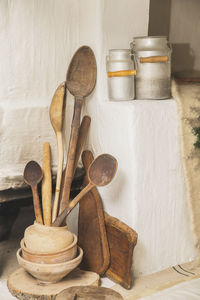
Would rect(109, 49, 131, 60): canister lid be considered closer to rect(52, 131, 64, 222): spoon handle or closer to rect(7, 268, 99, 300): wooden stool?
rect(52, 131, 64, 222): spoon handle

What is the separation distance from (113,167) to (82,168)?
1.09ft

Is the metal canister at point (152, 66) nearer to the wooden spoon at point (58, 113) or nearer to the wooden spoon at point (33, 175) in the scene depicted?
the wooden spoon at point (58, 113)

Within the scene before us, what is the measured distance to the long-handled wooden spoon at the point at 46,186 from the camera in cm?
173

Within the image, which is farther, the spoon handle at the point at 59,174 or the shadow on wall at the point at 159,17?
the shadow on wall at the point at 159,17

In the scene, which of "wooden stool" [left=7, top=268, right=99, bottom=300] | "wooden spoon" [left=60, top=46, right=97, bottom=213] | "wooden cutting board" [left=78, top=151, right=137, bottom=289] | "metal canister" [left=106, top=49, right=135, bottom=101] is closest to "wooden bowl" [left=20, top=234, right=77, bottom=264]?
"wooden stool" [left=7, top=268, right=99, bottom=300]

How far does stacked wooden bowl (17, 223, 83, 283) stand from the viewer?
159 centimetres

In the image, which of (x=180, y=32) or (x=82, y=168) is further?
(x=180, y=32)

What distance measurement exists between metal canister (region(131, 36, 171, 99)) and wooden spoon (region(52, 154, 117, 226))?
36 centimetres

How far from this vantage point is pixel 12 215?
7.36 feet

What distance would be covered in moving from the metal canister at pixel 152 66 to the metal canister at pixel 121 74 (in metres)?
0.04

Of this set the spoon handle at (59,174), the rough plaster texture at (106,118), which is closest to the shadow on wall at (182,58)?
the rough plaster texture at (106,118)

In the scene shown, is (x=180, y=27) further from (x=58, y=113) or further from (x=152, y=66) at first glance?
(x=58, y=113)

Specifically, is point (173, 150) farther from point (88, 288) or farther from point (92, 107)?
point (88, 288)

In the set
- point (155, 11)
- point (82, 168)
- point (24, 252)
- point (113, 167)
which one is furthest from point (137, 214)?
point (155, 11)
